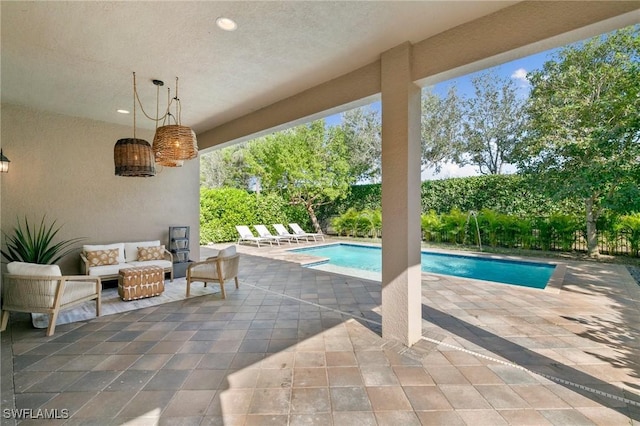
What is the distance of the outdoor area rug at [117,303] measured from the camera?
3820mm

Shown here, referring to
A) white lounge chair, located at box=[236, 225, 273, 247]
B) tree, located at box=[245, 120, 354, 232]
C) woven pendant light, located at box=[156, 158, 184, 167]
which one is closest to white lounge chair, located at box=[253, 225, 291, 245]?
white lounge chair, located at box=[236, 225, 273, 247]

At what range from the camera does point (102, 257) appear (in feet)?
16.7

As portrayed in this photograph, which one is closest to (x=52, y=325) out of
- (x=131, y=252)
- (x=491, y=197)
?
(x=131, y=252)

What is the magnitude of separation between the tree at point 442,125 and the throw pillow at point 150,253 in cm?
1307

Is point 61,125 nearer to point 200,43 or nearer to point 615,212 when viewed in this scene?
point 200,43

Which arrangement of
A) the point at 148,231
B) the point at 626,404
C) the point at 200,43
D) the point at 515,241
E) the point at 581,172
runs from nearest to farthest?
the point at 626,404 < the point at 200,43 < the point at 148,231 < the point at 581,172 < the point at 515,241

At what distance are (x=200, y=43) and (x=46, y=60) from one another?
193 centimetres

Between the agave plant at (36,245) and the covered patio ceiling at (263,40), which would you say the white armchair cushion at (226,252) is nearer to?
the covered patio ceiling at (263,40)

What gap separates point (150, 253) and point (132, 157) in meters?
3.01

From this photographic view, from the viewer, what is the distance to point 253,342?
122 inches

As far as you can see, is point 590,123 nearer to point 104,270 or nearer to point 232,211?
point 104,270

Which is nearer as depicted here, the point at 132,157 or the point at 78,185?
the point at 132,157

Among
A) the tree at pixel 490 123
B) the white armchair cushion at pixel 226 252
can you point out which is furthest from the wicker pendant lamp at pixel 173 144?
the tree at pixel 490 123

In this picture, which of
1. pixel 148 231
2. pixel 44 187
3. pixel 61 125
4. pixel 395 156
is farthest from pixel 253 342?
pixel 61 125
